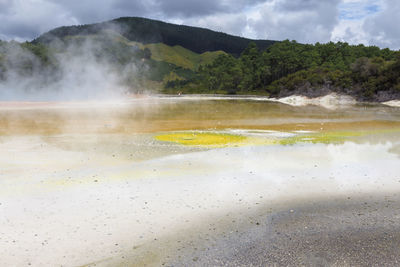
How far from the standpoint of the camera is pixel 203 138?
23453 mm

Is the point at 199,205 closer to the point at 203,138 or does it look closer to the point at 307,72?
the point at 203,138

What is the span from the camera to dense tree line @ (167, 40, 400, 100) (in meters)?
78.2

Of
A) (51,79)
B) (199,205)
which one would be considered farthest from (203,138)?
(51,79)

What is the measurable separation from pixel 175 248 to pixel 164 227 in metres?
1.17

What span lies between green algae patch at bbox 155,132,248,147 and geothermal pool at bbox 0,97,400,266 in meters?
1.14

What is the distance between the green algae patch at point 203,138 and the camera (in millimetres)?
21391

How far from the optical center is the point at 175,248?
822 centimetres

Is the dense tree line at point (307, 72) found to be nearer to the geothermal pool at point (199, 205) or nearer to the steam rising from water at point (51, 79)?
the steam rising from water at point (51, 79)

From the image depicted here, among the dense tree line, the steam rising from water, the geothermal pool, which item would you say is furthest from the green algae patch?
the dense tree line

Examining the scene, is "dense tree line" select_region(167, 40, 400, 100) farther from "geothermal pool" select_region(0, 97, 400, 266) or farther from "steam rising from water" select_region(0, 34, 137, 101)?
"geothermal pool" select_region(0, 97, 400, 266)

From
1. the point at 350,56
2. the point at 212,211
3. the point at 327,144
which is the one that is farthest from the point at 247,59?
the point at 212,211

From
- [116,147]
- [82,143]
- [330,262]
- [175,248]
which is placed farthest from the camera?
[82,143]

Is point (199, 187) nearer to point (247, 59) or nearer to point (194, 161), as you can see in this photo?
point (194, 161)

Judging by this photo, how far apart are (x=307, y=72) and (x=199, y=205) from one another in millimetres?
97280
